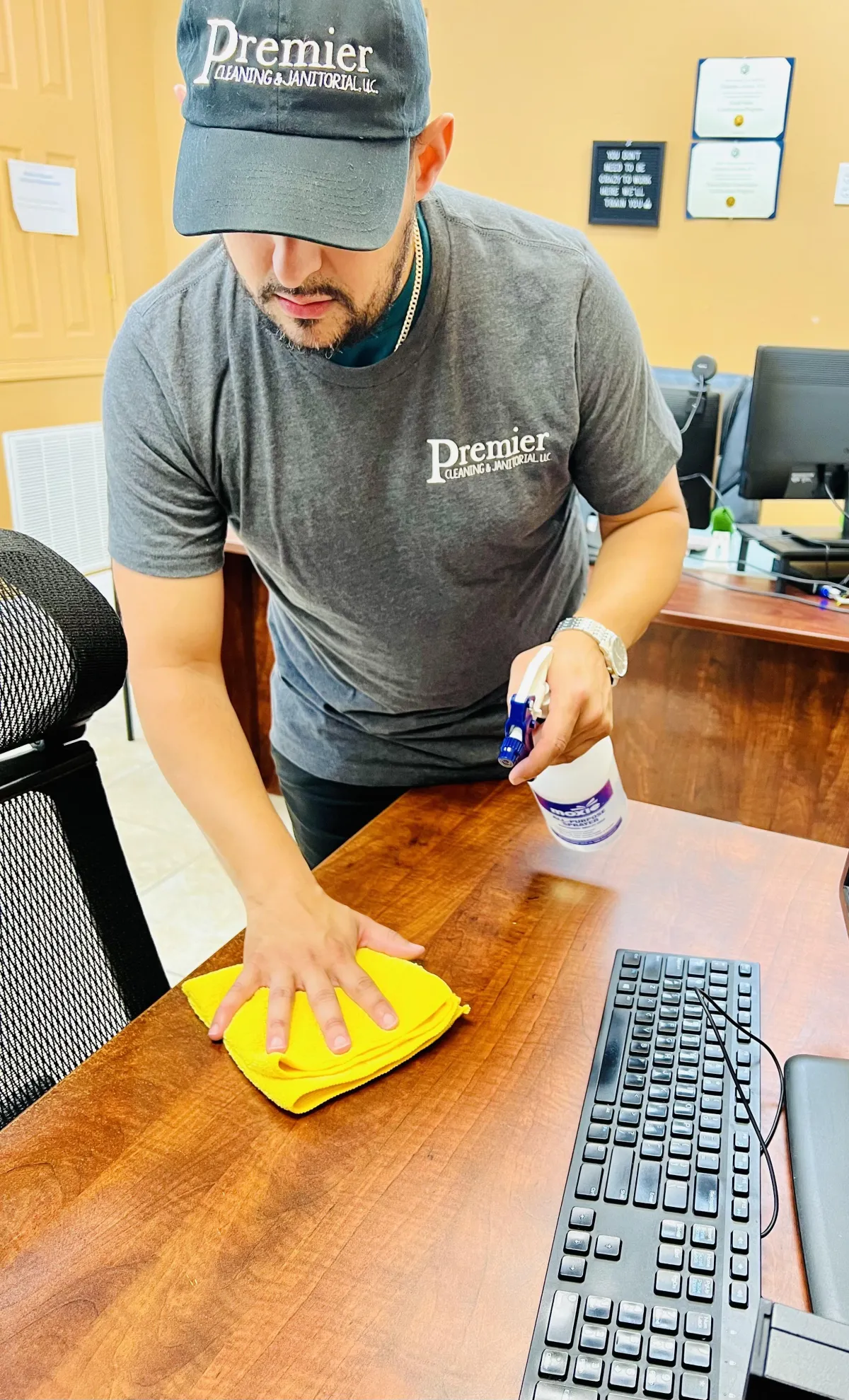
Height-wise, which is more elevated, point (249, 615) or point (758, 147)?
point (758, 147)

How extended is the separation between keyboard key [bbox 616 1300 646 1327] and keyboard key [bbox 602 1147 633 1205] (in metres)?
0.07

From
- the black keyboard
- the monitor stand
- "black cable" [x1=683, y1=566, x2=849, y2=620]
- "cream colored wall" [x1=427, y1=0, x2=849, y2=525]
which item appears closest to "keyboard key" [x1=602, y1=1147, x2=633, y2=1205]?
the black keyboard

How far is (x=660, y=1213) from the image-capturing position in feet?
2.07

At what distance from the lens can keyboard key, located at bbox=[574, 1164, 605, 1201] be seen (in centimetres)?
64

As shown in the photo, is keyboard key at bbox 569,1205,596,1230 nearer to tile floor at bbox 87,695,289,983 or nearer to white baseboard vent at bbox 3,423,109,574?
tile floor at bbox 87,695,289,983

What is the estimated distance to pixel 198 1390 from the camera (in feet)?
1.76

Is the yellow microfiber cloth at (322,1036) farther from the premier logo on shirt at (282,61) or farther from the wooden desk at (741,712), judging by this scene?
the wooden desk at (741,712)

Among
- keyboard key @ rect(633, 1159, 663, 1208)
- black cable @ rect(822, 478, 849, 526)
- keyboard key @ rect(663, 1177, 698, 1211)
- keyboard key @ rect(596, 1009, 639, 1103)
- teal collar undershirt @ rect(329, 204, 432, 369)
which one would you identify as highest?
teal collar undershirt @ rect(329, 204, 432, 369)

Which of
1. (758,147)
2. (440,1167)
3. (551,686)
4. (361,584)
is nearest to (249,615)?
(361,584)

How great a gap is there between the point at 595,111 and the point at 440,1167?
4011 mm

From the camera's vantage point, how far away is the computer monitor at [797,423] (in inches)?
88.0

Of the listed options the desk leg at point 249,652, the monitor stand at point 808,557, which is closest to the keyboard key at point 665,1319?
the monitor stand at point 808,557

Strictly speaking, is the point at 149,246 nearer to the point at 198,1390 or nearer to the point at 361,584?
the point at 361,584

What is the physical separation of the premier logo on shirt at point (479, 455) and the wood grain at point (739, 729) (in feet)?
4.12
